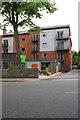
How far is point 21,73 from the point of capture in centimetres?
1845

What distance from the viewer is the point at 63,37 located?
42344 millimetres

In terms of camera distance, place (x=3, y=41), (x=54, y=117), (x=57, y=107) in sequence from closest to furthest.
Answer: (x=54, y=117)
(x=57, y=107)
(x=3, y=41)

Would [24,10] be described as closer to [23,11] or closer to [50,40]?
[23,11]

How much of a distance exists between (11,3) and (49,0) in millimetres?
4688

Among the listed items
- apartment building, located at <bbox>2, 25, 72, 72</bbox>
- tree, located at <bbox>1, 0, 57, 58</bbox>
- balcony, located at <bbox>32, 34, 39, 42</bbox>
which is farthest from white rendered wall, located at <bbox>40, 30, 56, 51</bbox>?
tree, located at <bbox>1, 0, 57, 58</bbox>

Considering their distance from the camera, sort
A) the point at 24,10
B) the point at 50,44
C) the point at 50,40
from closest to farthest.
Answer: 1. the point at 24,10
2. the point at 50,40
3. the point at 50,44

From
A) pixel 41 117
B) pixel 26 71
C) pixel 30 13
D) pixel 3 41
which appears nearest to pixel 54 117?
pixel 41 117

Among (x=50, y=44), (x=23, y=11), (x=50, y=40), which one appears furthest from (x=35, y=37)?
(x=23, y=11)

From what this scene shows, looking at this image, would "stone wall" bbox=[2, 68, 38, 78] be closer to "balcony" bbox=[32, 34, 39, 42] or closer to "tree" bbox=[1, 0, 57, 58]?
"tree" bbox=[1, 0, 57, 58]

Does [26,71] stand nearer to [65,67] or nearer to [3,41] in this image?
[65,67]

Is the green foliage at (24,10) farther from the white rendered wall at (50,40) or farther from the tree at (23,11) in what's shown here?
the white rendered wall at (50,40)

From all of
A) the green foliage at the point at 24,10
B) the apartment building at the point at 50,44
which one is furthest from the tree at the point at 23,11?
the apartment building at the point at 50,44

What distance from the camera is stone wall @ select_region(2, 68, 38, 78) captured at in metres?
18.2

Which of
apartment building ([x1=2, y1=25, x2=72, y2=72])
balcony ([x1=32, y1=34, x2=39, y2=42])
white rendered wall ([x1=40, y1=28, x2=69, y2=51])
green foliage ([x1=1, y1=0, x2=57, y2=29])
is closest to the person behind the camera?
green foliage ([x1=1, y1=0, x2=57, y2=29])
